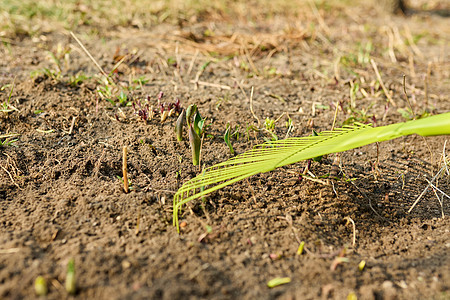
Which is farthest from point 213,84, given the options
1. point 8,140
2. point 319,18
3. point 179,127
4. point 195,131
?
point 319,18

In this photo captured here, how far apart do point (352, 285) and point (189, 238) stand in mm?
577

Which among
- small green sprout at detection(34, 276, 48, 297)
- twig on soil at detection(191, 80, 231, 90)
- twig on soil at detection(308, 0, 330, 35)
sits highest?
twig on soil at detection(308, 0, 330, 35)

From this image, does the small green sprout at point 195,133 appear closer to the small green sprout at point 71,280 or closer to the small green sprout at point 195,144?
the small green sprout at point 195,144

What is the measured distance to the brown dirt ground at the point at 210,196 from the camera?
127 cm

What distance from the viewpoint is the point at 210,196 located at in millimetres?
1658

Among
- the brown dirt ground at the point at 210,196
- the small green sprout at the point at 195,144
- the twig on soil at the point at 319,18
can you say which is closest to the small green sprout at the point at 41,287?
the brown dirt ground at the point at 210,196

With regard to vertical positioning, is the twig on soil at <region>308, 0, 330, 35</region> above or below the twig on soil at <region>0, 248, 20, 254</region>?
above

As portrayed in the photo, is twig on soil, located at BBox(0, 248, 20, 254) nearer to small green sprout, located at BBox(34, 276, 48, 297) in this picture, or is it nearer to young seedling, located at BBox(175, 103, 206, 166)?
small green sprout, located at BBox(34, 276, 48, 297)

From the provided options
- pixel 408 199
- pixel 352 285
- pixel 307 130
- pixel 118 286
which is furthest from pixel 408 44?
pixel 118 286

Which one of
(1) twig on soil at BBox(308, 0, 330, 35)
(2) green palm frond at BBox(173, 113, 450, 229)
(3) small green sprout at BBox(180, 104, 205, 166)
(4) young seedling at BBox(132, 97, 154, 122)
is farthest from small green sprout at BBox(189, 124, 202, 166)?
(1) twig on soil at BBox(308, 0, 330, 35)

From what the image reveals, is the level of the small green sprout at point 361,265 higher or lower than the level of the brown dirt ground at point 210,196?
lower

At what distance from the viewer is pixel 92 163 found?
1823mm

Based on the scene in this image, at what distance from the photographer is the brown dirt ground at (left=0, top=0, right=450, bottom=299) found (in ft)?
4.17

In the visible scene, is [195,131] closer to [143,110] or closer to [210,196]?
[210,196]
